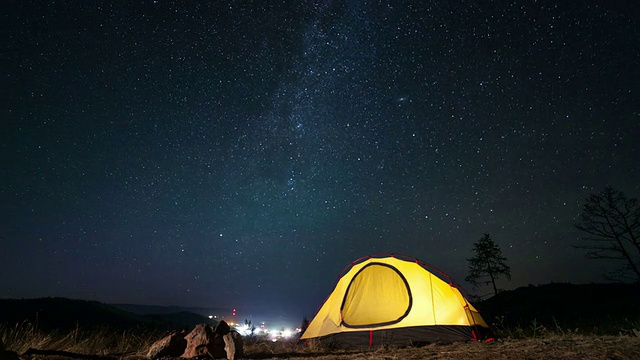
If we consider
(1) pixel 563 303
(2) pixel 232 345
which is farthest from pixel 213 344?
(1) pixel 563 303

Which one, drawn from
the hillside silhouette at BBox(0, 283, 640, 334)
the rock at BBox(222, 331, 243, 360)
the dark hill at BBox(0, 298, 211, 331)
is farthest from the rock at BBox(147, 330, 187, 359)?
the dark hill at BBox(0, 298, 211, 331)

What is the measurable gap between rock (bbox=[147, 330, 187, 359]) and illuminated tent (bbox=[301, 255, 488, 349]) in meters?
4.03

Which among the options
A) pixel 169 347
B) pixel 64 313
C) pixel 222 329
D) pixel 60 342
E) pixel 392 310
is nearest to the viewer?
pixel 169 347

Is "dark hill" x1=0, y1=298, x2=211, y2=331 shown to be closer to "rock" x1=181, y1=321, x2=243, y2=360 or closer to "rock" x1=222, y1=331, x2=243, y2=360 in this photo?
"rock" x1=181, y1=321, x2=243, y2=360

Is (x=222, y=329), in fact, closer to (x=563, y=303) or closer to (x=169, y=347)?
(x=169, y=347)

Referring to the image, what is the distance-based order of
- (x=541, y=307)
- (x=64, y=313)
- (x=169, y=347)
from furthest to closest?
(x=64, y=313) → (x=541, y=307) → (x=169, y=347)

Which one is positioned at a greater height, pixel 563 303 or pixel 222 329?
pixel 222 329

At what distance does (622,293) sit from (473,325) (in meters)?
25.4

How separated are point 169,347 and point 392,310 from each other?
576 centimetres

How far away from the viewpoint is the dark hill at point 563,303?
67.9 ft

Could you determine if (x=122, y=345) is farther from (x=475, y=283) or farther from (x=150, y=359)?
(x=475, y=283)

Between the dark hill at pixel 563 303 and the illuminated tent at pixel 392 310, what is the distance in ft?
42.8

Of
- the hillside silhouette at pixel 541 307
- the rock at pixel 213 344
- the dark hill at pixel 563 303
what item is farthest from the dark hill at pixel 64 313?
the rock at pixel 213 344

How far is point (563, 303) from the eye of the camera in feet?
84.4
